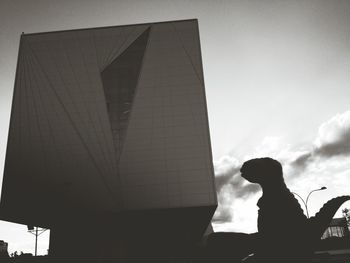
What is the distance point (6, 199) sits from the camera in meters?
21.3

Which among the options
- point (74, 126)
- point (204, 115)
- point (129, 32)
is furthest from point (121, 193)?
point (129, 32)

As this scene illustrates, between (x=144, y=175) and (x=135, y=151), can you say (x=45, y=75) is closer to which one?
(x=135, y=151)

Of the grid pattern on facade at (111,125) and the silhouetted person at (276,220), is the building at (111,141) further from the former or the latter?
the silhouetted person at (276,220)

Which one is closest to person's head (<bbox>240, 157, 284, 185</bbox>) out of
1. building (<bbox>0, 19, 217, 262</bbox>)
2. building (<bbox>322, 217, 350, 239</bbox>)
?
building (<bbox>322, 217, 350, 239</bbox>)

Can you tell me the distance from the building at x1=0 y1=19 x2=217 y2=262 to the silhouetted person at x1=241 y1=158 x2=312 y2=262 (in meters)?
16.9

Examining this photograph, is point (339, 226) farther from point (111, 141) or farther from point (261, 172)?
point (111, 141)

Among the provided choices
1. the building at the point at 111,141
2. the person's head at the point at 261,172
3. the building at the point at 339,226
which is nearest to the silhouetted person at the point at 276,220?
the person's head at the point at 261,172

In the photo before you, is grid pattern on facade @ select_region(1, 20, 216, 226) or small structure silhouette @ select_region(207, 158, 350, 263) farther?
grid pattern on facade @ select_region(1, 20, 216, 226)

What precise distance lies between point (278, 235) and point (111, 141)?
64.1 ft

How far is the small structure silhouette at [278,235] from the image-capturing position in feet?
6.94

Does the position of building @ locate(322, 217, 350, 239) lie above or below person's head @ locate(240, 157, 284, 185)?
below

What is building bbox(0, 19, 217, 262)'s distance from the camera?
2000 cm

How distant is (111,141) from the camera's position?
20906mm

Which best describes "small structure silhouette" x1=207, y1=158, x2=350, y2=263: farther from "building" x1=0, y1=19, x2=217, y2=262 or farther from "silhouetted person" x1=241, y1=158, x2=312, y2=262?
"building" x1=0, y1=19, x2=217, y2=262
